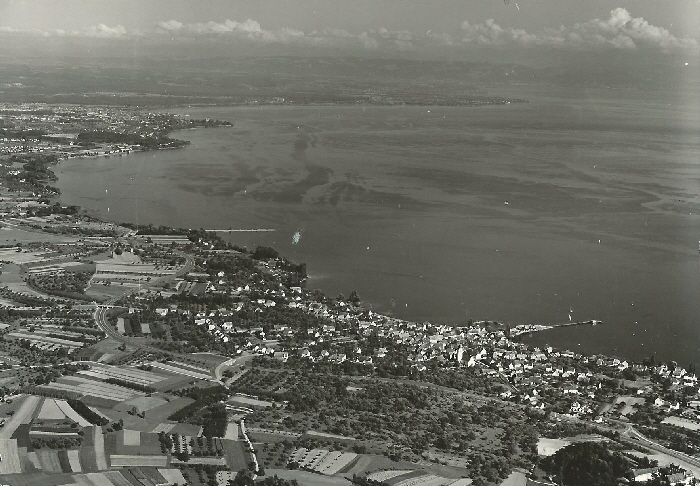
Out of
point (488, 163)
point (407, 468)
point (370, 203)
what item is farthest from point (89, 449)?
point (488, 163)

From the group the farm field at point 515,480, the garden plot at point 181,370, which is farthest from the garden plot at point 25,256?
A: the farm field at point 515,480

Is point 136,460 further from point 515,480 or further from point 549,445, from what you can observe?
point 549,445

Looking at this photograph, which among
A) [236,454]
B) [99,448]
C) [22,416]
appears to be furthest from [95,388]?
[236,454]

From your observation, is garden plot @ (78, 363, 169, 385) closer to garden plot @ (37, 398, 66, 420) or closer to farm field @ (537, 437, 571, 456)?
garden plot @ (37, 398, 66, 420)

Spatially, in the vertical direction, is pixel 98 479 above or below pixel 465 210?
below

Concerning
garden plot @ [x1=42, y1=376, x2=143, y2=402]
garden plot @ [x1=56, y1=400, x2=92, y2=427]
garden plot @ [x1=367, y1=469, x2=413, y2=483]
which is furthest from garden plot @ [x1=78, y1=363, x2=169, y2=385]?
garden plot @ [x1=367, y1=469, x2=413, y2=483]

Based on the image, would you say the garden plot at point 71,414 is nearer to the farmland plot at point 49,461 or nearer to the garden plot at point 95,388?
the garden plot at point 95,388

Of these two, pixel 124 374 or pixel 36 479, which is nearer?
pixel 36 479
